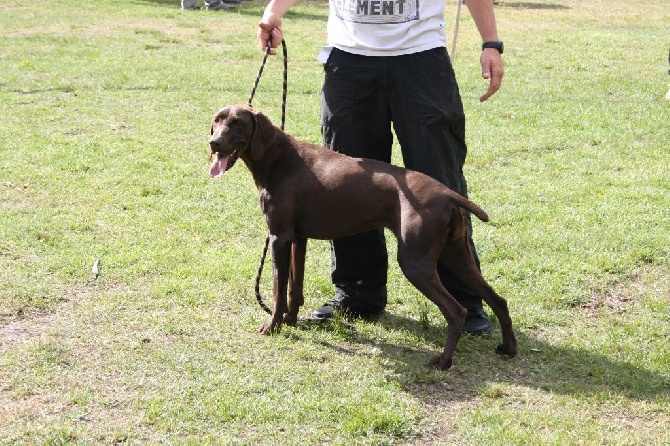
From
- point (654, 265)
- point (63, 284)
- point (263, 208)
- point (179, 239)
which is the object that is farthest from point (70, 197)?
point (654, 265)

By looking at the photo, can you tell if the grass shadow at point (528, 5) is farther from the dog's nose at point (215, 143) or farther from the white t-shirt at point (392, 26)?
the dog's nose at point (215, 143)

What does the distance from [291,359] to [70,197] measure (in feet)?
11.4

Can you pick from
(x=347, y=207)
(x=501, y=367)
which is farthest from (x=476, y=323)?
(x=347, y=207)

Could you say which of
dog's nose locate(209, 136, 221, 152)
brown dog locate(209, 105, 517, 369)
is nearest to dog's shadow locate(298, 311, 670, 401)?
brown dog locate(209, 105, 517, 369)

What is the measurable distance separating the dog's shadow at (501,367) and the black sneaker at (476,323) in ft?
0.15

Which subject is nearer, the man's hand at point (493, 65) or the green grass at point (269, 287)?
the green grass at point (269, 287)

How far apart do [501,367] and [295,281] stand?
121 centimetres

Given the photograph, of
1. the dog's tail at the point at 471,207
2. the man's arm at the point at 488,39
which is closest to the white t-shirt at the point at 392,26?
the man's arm at the point at 488,39

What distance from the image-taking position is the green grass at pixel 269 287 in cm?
428

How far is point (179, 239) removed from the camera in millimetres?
6789

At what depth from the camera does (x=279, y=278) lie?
5.14 metres

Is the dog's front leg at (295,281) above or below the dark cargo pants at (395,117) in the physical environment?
below

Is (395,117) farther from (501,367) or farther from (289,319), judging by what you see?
(501,367)

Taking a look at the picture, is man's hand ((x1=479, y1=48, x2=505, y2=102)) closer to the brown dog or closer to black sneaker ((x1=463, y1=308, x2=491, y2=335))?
the brown dog
